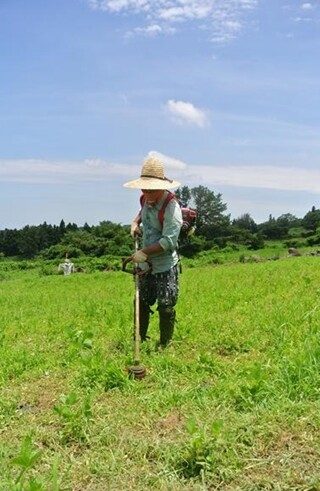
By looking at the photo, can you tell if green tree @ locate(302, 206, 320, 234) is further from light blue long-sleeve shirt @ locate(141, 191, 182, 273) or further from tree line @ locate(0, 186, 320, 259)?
light blue long-sleeve shirt @ locate(141, 191, 182, 273)

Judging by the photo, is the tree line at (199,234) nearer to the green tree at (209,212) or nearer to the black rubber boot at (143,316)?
the green tree at (209,212)

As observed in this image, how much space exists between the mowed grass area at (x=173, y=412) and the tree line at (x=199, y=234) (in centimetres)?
3278

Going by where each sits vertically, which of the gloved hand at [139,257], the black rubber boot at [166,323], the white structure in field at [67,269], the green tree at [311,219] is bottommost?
the white structure in field at [67,269]

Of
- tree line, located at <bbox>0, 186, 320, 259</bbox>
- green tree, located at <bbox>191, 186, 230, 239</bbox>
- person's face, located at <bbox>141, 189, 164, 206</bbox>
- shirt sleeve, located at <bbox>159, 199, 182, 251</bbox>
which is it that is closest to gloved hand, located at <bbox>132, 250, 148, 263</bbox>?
shirt sleeve, located at <bbox>159, 199, 182, 251</bbox>

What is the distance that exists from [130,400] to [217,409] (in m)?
0.83

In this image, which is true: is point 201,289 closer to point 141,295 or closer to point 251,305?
point 251,305

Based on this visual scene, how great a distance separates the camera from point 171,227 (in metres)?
5.44

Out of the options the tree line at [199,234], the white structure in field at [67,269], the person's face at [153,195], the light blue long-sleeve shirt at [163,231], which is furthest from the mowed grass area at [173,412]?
the tree line at [199,234]

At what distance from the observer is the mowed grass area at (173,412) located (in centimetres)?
311

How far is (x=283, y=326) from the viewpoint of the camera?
603 cm

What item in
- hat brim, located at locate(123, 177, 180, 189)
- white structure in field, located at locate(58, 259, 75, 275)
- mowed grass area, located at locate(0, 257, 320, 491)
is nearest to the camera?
mowed grass area, located at locate(0, 257, 320, 491)

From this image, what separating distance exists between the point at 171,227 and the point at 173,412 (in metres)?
2.05

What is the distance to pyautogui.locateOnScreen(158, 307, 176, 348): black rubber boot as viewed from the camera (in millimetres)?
5750

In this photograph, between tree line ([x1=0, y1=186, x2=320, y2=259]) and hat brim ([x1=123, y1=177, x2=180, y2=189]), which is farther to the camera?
tree line ([x1=0, y1=186, x2=320, y2=259])
